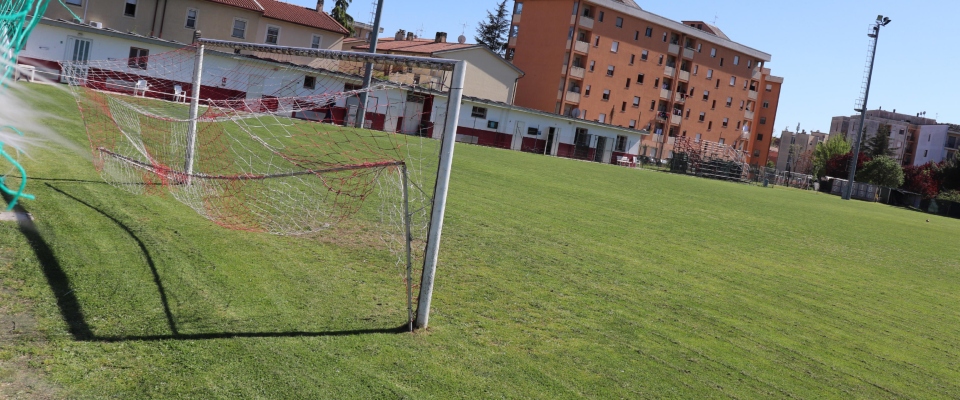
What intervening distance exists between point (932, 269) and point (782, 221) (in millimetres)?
5848

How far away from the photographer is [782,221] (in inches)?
868

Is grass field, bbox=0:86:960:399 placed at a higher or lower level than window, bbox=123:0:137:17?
lower

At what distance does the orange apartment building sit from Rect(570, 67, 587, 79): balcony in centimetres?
9

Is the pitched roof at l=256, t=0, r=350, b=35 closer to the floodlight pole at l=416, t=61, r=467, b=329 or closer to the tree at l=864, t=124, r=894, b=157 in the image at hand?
the floodlight pole at l=416, t=61, r=467, b=329

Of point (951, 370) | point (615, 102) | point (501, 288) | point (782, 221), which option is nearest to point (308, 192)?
point (501, 288)

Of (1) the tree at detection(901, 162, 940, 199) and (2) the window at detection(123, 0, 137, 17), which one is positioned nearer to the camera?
(2) the window at detection(123, 0, 137, 17)

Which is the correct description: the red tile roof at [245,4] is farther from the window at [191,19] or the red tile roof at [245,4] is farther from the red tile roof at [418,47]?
the red tile roof at [418,47]

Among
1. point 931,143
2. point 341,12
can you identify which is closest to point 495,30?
point 341,12

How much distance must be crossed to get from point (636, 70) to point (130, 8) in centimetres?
4643

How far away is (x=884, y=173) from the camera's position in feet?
214

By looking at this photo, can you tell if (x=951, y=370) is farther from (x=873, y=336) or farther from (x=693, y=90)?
(x=693, y=90)

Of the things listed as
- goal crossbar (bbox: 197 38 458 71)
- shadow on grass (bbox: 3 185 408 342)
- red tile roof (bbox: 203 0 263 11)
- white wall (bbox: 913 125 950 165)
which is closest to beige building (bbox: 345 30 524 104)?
red tile roof (bbox: 203 0 263 11)

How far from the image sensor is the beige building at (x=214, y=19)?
49156 mm

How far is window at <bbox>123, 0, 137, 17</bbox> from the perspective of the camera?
49556 millimetres
